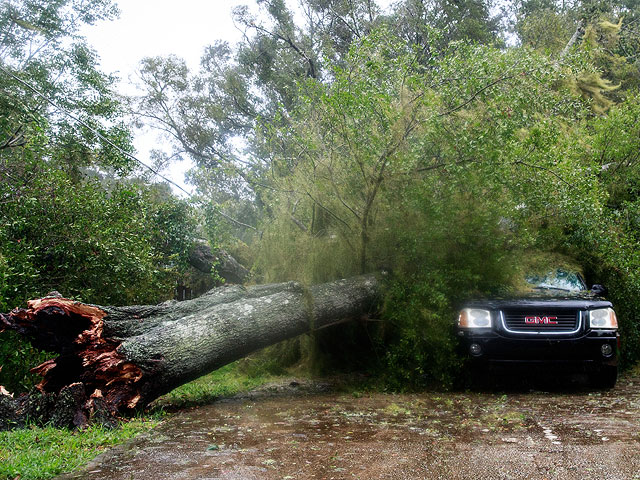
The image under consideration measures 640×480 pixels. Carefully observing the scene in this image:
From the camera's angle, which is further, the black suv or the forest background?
the forest background

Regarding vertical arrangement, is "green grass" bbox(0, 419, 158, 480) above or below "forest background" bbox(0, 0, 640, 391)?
below

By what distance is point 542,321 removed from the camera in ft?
20.3

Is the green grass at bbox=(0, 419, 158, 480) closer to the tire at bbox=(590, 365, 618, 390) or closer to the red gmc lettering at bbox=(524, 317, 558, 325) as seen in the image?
the red gmc lettering at bbox=(524, 317, 558, 325)

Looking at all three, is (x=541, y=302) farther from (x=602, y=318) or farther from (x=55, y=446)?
(x=55, y=446)

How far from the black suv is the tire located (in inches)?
0.6

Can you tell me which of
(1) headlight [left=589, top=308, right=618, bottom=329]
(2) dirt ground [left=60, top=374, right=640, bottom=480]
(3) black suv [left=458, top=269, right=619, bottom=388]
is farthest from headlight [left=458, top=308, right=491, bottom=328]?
(1) headlight [left=589, top=308, right=618, bottom=329]

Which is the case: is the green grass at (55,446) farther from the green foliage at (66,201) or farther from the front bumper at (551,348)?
the front bumper at (551,348)

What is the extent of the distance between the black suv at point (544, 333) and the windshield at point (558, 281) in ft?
3.30

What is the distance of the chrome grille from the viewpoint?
6.18 m

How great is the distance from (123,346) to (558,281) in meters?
5.88

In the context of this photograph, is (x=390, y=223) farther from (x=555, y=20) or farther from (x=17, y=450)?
(x=555, y=20)

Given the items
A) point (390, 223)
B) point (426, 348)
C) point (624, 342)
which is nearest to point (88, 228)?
point (390, 223)

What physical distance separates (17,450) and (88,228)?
14.9ft

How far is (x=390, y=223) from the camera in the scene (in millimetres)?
7410
